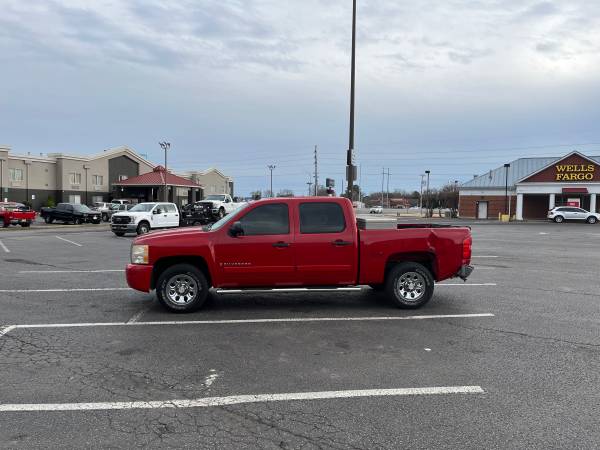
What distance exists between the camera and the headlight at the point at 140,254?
24.5ft

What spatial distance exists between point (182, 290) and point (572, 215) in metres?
47.4

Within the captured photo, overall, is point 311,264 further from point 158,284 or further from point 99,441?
point 99,441

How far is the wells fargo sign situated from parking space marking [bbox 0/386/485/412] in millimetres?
56287

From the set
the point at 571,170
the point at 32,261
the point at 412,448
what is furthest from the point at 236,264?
the point at 571,170

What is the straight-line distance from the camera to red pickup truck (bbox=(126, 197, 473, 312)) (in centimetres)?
747

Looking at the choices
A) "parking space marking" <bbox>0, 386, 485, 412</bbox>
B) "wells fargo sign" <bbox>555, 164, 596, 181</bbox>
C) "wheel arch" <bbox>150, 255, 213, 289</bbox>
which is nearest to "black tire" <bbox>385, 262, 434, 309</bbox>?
"wheel arch" <bbox>150, 255, 213, 289</bbox>

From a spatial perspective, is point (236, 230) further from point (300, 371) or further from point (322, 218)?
point (300, 371)

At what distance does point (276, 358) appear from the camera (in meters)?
5.42

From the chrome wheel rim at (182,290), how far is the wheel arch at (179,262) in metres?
0.24

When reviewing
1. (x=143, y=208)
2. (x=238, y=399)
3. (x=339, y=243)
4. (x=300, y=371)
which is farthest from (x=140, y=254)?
(x=143, y=208)

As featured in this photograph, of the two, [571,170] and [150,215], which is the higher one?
[571,170]

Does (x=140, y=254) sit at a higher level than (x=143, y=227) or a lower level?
higher

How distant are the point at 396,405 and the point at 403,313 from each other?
3508 millimetres

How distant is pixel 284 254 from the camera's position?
7508 millimetres
